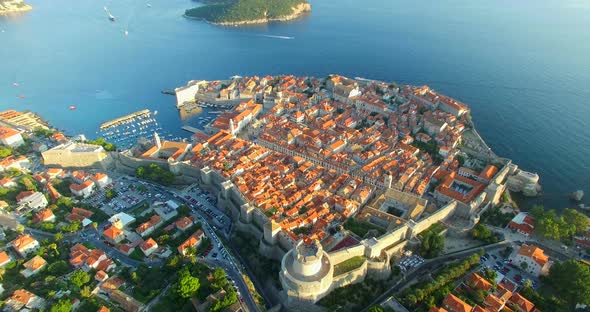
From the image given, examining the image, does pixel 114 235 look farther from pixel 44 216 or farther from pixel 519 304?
pixel 519 304

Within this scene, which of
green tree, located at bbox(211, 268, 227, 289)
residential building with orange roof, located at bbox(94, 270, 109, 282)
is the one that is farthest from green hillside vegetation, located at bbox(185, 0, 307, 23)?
green tree, located at bbox(211, 268, 227, 289)

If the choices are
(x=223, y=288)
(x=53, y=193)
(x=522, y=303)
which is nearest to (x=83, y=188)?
(x=53, y=193)

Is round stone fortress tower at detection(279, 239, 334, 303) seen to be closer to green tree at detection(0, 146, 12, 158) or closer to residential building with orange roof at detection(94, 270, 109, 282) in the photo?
residential building with orange roof at detection(94, 270, 109, 282)

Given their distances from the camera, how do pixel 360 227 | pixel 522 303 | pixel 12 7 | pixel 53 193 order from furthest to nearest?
pixel 12 7, pixel 53 193, pixel 360 227, pixel 522 303

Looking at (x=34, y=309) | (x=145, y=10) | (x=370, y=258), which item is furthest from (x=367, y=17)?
(x=34, y=309)

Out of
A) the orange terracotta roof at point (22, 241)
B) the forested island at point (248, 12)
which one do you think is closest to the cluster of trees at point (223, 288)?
the orange terracotta roof at point (22, 241)

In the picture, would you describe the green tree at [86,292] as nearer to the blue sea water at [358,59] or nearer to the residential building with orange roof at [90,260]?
the residential building with orange roof at [90,260]
